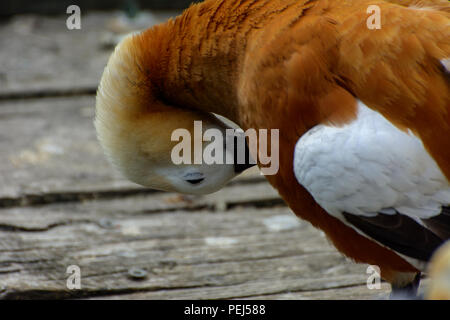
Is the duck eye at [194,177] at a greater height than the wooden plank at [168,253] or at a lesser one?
greater

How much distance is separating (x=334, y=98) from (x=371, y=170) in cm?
19

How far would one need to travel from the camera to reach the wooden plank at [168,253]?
205 cm

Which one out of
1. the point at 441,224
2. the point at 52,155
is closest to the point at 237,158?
the point at 441,224

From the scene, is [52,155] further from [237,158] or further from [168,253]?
[237,158]

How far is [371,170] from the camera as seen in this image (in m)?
1.65

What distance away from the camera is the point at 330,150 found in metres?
1.68

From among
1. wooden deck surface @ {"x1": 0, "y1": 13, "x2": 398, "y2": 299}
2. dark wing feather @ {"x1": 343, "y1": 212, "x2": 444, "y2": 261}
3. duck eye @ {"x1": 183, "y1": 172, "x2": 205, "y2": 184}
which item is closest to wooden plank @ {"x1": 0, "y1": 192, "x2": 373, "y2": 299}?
wooden deck surface @ {"x1": 0, "y1": 13, "x2": 398, "y2": 299}

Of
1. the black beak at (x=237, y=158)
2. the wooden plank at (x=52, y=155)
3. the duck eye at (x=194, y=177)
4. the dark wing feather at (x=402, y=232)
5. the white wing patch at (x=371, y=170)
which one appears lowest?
the dark wing feather at (x=402, y=232)

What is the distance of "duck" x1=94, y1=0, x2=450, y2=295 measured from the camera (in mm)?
1670

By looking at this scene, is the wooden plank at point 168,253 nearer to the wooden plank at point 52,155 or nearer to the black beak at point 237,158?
the wooden plank at point 52,155

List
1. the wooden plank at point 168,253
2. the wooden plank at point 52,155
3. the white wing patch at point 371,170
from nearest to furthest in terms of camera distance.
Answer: the white wing patch at point 371,170
the wooden plank at point 168,253
the wooden plank at point 52,155

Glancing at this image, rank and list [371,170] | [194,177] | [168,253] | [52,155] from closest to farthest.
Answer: [371,170], [194,177], [168,253], [52,155]

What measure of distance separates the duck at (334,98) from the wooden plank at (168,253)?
30 centimetres

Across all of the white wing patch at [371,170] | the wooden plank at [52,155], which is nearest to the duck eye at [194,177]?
the white wing patch at [371,170]
